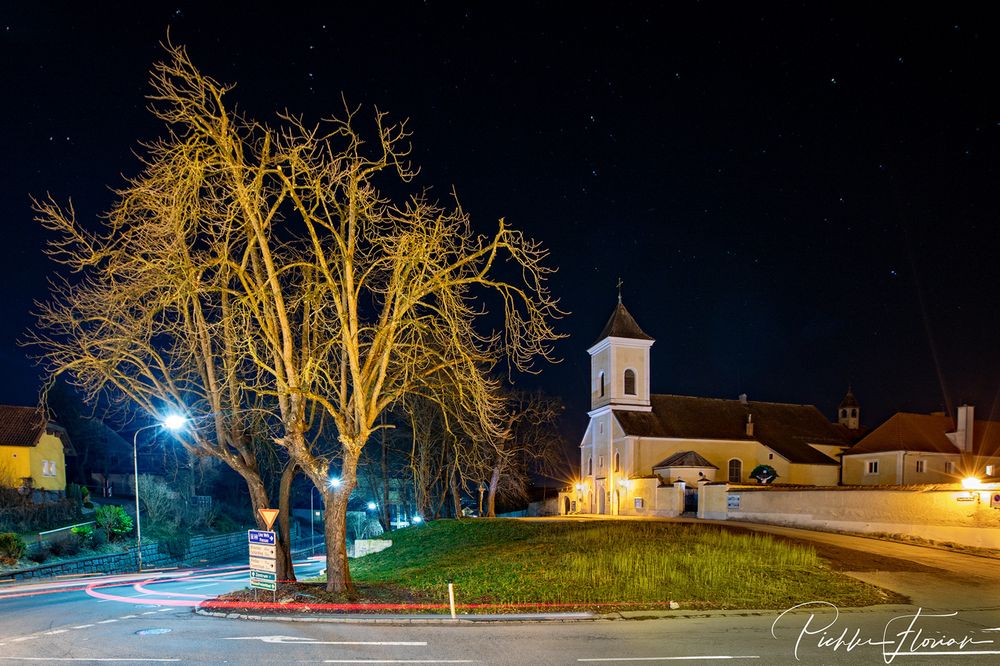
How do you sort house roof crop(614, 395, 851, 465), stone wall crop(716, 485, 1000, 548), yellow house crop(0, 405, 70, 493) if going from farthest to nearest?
house roof crop(614, 395, 851, 465) < yellow house crop(0, 405, 70, 493) < stone wall crop(716, 485, 1000, 548)

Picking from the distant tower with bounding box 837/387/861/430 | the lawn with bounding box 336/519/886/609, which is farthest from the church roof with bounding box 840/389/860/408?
the lawn with bounding box 336/519/886/609

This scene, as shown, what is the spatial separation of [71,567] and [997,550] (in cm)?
3909

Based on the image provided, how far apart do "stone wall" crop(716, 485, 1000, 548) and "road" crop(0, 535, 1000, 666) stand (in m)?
8.65

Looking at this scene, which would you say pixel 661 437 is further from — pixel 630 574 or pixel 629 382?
pixel 630 574

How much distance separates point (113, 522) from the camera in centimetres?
4322

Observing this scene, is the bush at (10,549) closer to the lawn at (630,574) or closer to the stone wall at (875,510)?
the lawn at (630,574)

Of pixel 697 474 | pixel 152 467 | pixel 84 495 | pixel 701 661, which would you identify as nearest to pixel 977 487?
pixel 701 661

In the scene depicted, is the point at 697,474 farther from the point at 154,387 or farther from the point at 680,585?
the point at 154,387

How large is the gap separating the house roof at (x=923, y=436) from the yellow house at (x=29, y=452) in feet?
182

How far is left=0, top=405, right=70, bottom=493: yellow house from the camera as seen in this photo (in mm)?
46531

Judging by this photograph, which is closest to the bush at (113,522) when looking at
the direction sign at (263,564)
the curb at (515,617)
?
the direction sign at (263,564)

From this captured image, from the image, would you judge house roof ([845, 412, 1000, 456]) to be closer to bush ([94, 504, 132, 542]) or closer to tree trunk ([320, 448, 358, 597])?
tree trunk ([320, 448, 358, 597])

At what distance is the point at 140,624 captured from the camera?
1451 centimetres

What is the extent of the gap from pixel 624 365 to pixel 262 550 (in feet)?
130
